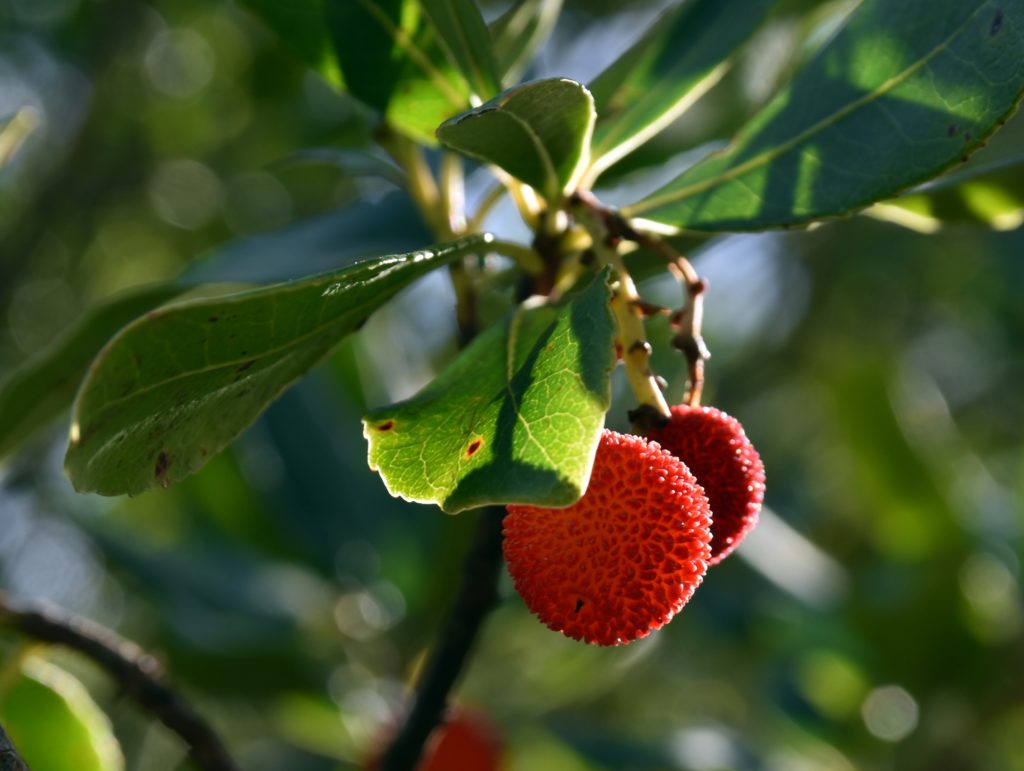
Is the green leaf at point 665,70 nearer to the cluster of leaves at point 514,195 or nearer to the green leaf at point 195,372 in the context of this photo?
the cluster of leaves at point 514,195

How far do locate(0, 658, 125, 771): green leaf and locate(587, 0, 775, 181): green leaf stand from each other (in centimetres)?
73

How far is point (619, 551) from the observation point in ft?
2.81

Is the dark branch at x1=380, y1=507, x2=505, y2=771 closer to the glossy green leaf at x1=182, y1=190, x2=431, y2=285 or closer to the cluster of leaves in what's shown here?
the cluster of leaves

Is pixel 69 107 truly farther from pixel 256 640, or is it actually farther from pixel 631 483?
pixel 631 483

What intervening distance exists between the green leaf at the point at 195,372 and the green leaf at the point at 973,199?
59 centimetres

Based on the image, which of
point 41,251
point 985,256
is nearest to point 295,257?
point 41,251

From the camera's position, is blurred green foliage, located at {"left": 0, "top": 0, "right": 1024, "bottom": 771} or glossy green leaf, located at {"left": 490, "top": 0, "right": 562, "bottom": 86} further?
blurred green foliage, located at {"left": 0, "top": 0, "right": 1024, "bottom": 771}

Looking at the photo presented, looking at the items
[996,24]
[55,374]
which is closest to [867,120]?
[996,24]

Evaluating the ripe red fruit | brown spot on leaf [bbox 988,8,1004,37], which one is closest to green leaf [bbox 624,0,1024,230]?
brown spot on leaf [bbox 988,8,1004,37]

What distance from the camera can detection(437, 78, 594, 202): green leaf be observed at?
892mm

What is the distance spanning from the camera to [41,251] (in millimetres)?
3611

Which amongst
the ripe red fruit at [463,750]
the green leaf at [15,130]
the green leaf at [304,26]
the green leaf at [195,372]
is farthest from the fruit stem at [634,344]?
the ripe red fruit at [463,750]

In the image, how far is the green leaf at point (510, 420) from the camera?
0.76 meters

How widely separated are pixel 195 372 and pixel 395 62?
0.46 m
